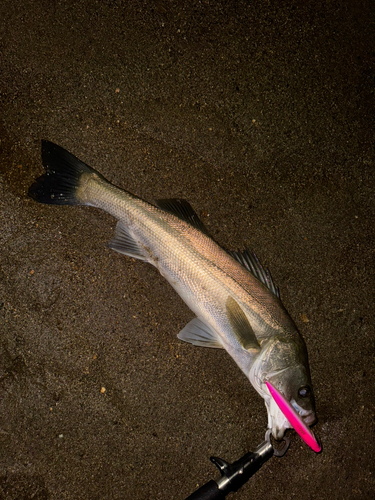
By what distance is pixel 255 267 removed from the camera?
279 centimetres

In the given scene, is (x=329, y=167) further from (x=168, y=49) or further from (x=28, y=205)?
(x=28, y=205)

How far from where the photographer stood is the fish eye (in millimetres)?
2516

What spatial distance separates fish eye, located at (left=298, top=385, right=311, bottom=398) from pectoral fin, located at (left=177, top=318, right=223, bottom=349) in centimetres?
67

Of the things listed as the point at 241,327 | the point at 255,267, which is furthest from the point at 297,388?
the point at 255,267

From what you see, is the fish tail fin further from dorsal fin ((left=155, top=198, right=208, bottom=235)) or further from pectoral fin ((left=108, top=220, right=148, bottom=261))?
dorsal fin ((left=155, top=198, right=208, bottom=235))

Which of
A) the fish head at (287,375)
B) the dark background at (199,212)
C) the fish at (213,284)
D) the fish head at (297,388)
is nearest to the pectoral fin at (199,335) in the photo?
the fish at (213,284)

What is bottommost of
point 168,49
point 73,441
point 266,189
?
point 73,441

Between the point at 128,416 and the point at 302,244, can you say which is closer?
the point at 128,416

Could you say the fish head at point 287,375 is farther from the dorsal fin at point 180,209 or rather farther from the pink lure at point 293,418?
the dorsal fin at point 180,209

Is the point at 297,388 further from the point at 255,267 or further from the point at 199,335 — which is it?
the point at 255,267

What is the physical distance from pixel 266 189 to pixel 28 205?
2.15 m

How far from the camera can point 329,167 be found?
3266 mm

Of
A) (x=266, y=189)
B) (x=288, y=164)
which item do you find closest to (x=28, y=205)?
(x=266, y=189)

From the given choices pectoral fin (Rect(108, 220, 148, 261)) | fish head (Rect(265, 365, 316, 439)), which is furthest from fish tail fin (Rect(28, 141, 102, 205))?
fish head (Rect(265, 365, 316, 439))
